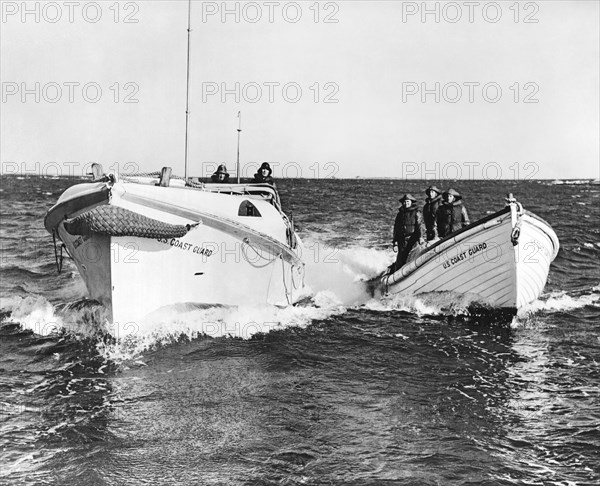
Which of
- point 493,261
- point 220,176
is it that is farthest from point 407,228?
point 220,176

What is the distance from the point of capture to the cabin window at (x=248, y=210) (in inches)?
446

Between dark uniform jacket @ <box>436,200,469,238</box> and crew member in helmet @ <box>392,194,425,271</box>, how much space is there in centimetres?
44

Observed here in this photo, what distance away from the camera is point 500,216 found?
11500 millimetres

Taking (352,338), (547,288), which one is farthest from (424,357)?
(547,288)

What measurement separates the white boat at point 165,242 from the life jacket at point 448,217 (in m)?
3.50

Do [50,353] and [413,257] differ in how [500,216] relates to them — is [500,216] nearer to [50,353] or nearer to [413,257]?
[413,257]

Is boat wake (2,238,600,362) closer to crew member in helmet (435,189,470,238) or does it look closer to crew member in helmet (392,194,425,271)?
crew member in helmet (392,194,425,271)

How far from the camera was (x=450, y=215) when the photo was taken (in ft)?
43.4

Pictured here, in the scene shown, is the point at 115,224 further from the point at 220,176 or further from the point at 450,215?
the point at 450,215

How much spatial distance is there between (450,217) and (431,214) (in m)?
0.51

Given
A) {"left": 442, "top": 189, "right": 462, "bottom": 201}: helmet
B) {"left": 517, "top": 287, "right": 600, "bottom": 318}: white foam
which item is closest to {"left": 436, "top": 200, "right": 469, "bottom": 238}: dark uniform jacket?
{"left": 442, "top": 189, "right": 462, "bottom": 201}: helmet

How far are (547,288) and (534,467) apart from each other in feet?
36.4

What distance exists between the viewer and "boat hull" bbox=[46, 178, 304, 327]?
1004 centimetres

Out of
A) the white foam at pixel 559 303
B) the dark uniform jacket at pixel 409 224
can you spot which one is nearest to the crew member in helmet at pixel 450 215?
A: the dark uniform jacket at pixel 409 224
